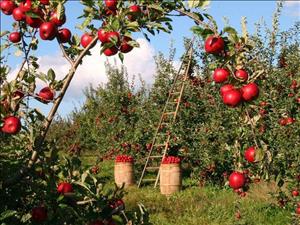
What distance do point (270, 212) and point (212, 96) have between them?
421 centimetres

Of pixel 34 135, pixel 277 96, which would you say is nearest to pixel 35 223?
pixel 34 135

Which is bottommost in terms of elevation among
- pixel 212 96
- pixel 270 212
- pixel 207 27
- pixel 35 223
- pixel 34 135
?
pixel 270 212

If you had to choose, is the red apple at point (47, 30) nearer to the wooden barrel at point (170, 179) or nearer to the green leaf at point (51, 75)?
the green leaf at point (51, 75)

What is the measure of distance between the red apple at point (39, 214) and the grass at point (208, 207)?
3.55 meters

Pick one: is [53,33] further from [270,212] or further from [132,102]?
[132,102]

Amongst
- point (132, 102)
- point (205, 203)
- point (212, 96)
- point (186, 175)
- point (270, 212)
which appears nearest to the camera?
point (270, 212)

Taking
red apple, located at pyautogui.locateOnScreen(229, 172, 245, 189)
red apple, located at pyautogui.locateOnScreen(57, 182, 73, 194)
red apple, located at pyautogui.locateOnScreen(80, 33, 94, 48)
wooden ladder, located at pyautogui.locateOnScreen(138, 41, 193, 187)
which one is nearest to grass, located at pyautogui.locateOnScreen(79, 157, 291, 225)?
wooden ladder, located at pyautogui.locateOnScreen(138, 41, 193, 187)

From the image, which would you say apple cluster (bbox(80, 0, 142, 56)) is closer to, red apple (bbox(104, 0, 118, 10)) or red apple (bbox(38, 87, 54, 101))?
red apple (bbox(104, 0, 118, 10))

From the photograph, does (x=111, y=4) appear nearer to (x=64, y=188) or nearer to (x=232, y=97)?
(x=232, y=97)

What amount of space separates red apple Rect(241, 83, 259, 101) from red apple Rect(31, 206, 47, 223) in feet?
3.21

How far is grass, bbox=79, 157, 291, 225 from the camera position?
6.68 m

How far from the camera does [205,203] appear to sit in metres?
7.77

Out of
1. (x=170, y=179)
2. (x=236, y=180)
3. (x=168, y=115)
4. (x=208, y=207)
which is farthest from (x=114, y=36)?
(x=168, y=115)

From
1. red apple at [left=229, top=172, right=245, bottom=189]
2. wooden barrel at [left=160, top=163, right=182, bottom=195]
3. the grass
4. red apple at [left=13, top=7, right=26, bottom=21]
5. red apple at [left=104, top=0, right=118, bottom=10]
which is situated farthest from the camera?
wooden barrel at [left=160, top=163, right=182, bottom=195]
